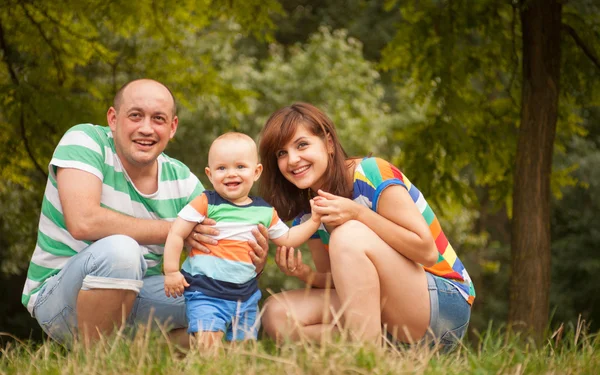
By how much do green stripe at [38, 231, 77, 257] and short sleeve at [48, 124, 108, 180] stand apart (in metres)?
0.33

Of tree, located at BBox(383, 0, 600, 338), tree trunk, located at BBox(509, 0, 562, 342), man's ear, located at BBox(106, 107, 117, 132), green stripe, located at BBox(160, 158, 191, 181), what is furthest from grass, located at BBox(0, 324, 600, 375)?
tree, located at BBox(383, 0, 600, 338)

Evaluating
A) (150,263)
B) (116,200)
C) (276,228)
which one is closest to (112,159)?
(116,200)

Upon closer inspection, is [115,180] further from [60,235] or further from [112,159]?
[60,235]

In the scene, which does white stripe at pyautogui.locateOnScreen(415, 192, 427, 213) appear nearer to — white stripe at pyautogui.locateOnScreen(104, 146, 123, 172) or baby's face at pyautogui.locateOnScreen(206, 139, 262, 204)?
baby's face at pyautogui.locateOnScreen(206, 139, 262, 204)

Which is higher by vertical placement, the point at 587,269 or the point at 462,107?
the point at 462,107

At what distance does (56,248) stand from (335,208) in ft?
4.64

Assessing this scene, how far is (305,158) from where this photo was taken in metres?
3.64

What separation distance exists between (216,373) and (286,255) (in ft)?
3.84

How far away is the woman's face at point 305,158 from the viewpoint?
3643 millimetres

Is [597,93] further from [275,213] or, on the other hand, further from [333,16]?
[333,16]

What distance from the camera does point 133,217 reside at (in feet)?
12.3

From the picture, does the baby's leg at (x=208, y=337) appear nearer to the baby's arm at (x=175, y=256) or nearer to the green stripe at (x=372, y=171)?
the baby's arm at (x=175, y=256)

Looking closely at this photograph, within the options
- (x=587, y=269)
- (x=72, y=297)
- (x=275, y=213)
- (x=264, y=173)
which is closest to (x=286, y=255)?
(x=275, y=213)

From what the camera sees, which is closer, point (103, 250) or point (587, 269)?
point (103, 250)
